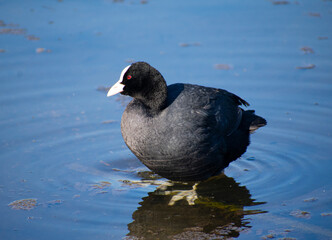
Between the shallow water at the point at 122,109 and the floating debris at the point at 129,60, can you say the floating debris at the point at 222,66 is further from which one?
the floating debris at the point at 129,60

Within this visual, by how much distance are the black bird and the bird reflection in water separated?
0.25 metres

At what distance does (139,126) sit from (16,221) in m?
1.27

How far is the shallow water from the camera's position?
4.14 meters

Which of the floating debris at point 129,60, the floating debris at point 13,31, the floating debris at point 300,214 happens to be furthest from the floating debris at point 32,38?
the floating debris at point 300,214

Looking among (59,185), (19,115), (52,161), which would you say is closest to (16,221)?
(59,185)

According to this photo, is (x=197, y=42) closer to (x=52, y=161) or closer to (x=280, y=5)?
(x=280, y=5)

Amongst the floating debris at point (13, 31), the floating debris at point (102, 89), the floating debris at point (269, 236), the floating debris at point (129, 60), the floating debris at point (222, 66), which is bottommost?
the floating debris at point (269, 236)

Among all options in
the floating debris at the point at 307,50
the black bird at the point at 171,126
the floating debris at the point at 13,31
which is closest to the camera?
the black bird at the point at 171,126

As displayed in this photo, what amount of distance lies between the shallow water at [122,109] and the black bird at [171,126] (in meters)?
0.39

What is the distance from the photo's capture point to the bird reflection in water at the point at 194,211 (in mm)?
3955

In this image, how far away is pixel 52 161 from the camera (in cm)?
508

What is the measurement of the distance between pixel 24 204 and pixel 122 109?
7.04 ft

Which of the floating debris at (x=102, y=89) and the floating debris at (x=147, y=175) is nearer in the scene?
the floating debris at (x=147, y=175)

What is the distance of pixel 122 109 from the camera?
6160mm
